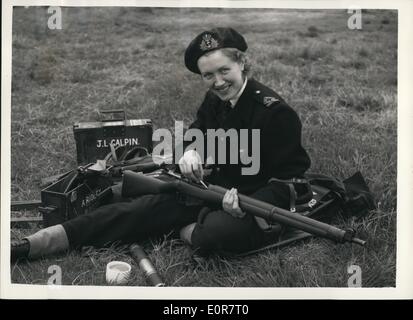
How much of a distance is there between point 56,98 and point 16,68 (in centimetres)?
22

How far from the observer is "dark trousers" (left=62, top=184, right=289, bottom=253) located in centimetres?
228

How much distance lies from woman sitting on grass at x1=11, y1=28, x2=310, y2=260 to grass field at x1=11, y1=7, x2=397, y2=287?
7cm

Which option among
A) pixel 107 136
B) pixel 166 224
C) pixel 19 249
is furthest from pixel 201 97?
pixel 19 249

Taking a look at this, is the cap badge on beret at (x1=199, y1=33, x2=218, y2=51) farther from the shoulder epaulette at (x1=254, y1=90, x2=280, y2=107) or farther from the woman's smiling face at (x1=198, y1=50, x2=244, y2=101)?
the shoulder epaulette at (x1=254, y1=90, x2=280, y2=107)

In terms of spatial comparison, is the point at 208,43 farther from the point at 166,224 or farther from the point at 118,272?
the point at 118,272

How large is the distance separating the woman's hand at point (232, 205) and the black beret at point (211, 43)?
0.58 metres

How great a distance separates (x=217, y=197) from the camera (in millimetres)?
2287

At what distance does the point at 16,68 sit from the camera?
2.45 meters

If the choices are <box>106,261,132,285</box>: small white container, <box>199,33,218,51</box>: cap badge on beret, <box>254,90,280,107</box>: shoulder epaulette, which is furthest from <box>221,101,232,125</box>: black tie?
<box>106,261,132,285</box>: small white container

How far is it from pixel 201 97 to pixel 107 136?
481 mm

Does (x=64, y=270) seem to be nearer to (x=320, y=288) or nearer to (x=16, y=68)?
(x=16, y=68)

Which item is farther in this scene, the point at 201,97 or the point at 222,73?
the point at 201,97

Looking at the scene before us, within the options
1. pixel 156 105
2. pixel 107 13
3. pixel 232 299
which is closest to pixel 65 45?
pixel 107 13

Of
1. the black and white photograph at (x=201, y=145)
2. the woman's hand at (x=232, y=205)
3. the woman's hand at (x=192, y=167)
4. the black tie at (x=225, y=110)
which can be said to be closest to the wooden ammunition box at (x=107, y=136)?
the black and white photograph at (x=201, y=145)
